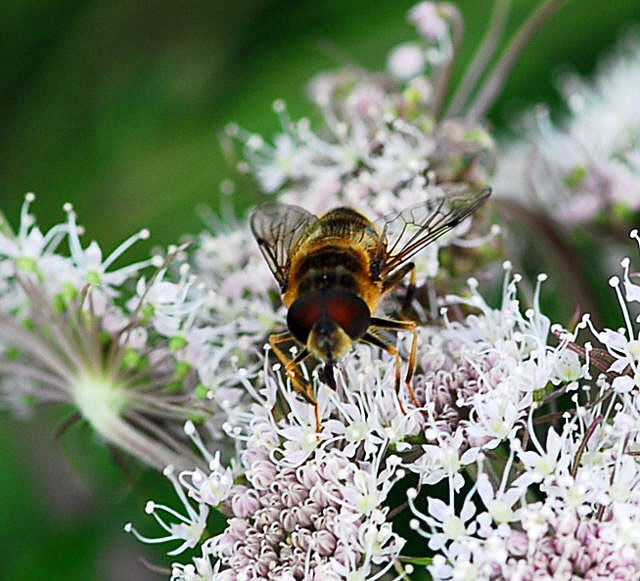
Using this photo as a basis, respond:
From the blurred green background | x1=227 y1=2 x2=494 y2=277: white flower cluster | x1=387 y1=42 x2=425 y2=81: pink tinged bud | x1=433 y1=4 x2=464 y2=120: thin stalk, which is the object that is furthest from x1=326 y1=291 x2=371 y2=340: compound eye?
the blurred green background

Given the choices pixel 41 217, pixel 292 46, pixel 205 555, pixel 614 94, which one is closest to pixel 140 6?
pixel 292 46

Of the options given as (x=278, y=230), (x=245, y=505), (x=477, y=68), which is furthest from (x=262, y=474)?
(x=477, y=68)

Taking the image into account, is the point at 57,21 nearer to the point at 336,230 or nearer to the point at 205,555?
the point at 336,230

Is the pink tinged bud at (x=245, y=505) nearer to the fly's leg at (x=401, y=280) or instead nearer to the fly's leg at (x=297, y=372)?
the fly's leg at (x=297, y=372)

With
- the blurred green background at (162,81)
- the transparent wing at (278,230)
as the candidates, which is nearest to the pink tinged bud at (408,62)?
the blurred green background at (162,81)

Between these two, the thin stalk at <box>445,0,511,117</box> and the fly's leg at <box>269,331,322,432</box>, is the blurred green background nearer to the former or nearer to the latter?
the thin stalk at <box>445,0,511,117</box>

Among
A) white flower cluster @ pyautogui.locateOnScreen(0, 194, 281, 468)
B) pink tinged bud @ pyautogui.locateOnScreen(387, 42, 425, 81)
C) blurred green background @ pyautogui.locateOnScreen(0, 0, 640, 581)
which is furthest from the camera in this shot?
blurred green background @ pyautogui.locateOnScreen(0, 0, 640, 581)

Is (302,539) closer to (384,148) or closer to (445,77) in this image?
(384,148)
